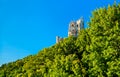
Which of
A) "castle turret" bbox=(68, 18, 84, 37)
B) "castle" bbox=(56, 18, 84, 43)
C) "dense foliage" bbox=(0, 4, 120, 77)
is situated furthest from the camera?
"castle turret" bbox=(68, 18, 84, 37)

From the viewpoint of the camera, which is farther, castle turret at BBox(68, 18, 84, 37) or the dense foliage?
castle turret at BBox(68, 18, 84, 37)

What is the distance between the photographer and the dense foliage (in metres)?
58.7

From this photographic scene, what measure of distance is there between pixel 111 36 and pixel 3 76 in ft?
88.2

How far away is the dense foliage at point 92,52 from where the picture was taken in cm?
5866

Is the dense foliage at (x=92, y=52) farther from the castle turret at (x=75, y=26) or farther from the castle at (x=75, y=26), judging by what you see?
the castle turret at (x=75, y=26)

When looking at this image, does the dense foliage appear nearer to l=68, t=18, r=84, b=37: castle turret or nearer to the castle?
the castle

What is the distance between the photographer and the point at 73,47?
65.8 meters

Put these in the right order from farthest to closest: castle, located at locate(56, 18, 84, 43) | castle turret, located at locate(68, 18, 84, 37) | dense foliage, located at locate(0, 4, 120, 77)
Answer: castle turret, located at locate(68, 18, 84, 37)
castle, located at locate(56, 18, 84, 43)
dense foliage, located at locate(0, 4, 120, 77)

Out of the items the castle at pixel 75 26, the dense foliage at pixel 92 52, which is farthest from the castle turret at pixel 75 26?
the dense foliage at pixel 92 52

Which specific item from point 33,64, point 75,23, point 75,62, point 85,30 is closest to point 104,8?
point 85,30

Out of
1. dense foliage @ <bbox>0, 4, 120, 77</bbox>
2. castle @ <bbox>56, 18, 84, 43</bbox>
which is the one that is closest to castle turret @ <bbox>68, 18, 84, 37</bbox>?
castle @ <bbox>56, 18, 84, 43</bbox>

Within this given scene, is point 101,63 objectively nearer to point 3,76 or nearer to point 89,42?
point 89,42

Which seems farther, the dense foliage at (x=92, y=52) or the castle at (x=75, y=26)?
the castle at (x=75, y=26)

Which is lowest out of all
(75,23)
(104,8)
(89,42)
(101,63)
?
(101,63)
